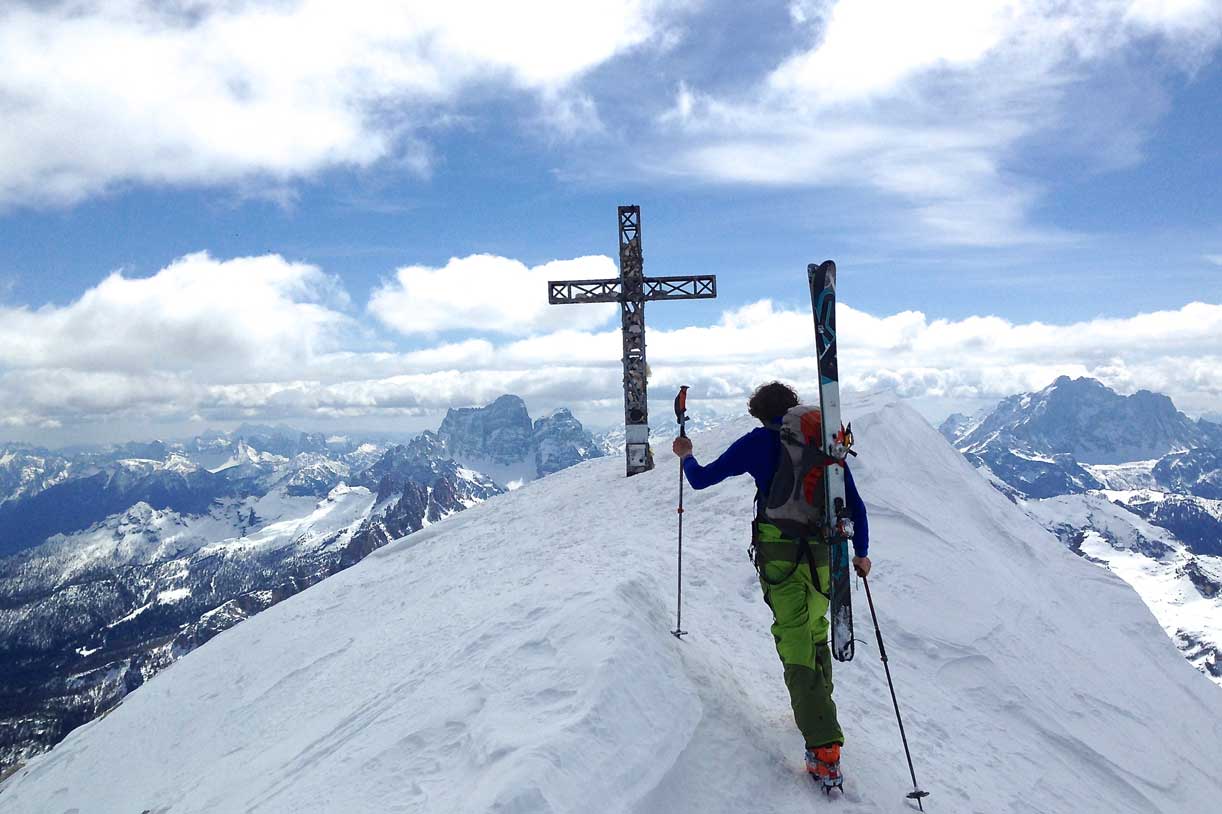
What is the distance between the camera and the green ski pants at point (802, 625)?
6.36 m

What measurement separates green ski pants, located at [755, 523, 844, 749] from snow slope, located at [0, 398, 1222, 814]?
2.29 ft

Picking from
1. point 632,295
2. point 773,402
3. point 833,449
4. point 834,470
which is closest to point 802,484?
point 834,470

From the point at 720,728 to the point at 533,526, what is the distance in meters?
12.2

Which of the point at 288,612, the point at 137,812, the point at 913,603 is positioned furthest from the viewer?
the point at 288,612

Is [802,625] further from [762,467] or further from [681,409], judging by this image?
[681,409]

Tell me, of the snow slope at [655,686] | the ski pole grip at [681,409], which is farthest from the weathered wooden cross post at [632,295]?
the ski pole grip at [681,409]

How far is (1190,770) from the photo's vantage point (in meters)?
10.4

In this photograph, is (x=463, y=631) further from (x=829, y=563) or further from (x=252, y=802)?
(x=829, y=563)

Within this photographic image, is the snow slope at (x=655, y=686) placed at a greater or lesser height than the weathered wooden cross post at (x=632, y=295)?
lesser

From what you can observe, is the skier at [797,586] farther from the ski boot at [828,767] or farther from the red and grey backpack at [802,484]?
the red and grey backpack at [802,484]

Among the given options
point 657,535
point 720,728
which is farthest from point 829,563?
point 657,535

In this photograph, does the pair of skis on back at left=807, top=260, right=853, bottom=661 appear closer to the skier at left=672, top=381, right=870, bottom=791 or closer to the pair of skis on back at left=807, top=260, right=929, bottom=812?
the pair of skis on back at left=807, top=260, right=929, bottom=812

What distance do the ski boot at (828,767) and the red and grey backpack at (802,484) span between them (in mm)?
1976

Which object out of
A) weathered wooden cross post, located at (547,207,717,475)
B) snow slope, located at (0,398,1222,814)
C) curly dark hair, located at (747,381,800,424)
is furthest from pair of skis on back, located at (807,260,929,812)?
weathered wooden cross post, located at (547,207,717,475)
